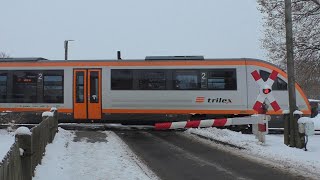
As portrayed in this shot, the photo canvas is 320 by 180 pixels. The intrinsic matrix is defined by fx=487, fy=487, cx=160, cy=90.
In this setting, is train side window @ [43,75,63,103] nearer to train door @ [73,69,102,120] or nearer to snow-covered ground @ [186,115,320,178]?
train door @ [73,69,102,120]

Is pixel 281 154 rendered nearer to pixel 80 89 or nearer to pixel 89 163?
pixel 89 163

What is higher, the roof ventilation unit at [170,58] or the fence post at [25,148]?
the roof ventilation unit at [170,58]

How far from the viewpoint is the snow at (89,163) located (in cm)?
900

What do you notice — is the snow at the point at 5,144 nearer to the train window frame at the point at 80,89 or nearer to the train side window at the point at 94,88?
the train window frame at the point at 80,89

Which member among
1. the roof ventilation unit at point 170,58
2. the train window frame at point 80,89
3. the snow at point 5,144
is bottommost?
the snow at point 5,144

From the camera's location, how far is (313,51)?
27672 mm

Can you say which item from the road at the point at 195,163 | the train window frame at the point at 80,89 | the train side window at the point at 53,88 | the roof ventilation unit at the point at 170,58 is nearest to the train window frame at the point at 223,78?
the roof ventilation unit at the point at 170,58

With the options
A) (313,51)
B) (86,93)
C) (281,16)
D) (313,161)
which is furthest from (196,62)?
(313,161)

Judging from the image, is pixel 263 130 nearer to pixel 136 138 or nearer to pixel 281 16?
pixel 136 138

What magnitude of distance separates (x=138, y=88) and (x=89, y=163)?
37.9ft

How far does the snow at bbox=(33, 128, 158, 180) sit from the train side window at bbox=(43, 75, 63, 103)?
8054 mm

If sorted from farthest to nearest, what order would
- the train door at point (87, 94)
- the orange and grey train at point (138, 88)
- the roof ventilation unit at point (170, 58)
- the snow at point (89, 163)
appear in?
the roof ventilation unit at point (170, 58), the train door at point (87, 94), the orange and grey train at point (138, 88), the snow at point (89, 163)

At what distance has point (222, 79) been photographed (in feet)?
70.4

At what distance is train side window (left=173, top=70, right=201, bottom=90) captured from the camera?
21.6 m
